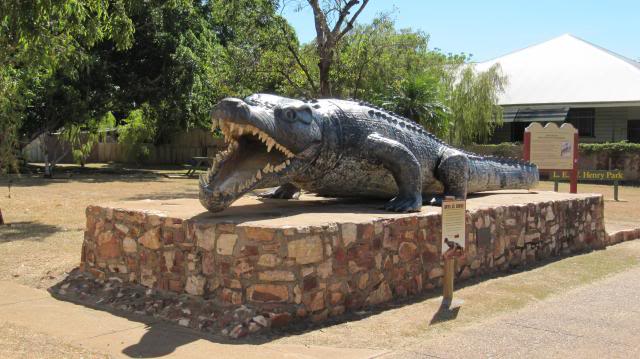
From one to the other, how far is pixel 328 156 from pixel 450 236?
60.1 inches

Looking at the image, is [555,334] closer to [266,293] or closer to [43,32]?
[266,293]

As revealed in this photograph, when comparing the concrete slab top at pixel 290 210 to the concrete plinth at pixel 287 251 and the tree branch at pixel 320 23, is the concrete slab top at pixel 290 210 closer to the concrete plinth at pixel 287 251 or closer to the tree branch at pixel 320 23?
the concrete plinth at pixel 287 251

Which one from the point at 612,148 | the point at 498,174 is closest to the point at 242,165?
the point at 498,174

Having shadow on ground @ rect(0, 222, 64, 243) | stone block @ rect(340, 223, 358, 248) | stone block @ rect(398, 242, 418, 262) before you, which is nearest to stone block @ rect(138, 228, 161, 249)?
stone block @ rect(340, 223, 358, 248)

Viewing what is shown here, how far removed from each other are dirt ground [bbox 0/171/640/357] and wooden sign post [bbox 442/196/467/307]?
0.25 meters

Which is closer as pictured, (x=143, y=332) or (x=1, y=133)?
(x=143, y=332)

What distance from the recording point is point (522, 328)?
5086 millimetres

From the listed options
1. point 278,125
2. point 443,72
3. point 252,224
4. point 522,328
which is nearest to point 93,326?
Result: point 252,224

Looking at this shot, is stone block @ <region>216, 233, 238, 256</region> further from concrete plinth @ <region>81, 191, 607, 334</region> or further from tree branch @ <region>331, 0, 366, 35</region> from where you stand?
tree branch @ <region>331, 0, 366, 35</region>

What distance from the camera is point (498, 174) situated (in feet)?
29.7

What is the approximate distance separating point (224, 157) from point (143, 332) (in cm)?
177

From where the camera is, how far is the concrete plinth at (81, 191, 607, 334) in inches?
195

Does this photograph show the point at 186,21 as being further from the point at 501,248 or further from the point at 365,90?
the point at 501,248

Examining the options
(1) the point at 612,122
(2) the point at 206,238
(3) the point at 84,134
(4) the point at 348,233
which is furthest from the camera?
(3) the point at 84,134
